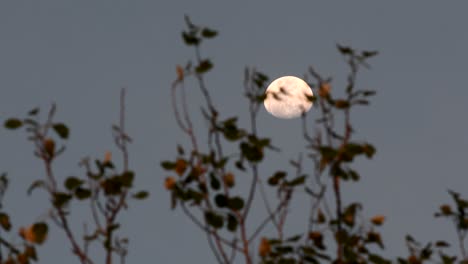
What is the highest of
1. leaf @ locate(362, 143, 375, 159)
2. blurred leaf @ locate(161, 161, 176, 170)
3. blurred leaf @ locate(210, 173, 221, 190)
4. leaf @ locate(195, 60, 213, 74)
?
leaf @ locate(195, 60, 213, 74)

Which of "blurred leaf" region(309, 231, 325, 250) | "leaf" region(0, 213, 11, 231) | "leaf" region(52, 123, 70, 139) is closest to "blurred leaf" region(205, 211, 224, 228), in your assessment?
"blurred leaf" region(309, 231, 325, 250)

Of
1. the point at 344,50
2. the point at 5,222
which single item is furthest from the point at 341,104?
the point at 5,222

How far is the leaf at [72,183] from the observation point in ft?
18.2

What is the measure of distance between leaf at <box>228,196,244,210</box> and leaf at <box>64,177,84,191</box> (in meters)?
0.98

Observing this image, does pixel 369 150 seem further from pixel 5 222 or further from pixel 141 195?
pixel 5 222

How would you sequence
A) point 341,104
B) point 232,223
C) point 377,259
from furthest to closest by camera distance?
point 341,104
point 377,259
point 232,223

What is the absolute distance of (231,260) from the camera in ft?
17.9

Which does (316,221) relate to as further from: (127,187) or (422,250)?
(127,187)

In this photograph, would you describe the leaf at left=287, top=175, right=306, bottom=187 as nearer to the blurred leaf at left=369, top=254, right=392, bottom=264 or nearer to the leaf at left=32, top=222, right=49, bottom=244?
the blurred leaf at left=369, top=254, right=392, bottom=264

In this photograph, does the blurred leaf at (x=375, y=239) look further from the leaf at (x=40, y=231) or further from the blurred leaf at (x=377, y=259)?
the leaf at (x=40, y=231)

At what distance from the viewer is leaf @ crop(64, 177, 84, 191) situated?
5.56 meters

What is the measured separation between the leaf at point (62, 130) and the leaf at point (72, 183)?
0.28 meters

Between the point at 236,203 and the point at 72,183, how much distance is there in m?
1.07

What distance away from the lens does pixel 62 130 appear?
18.2 feet
